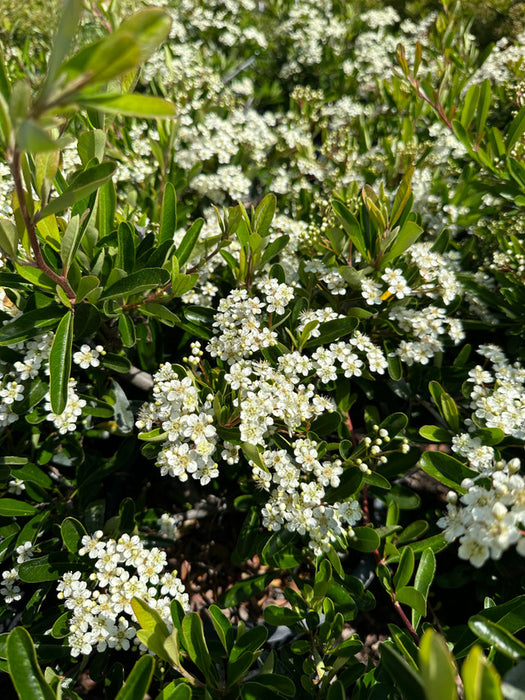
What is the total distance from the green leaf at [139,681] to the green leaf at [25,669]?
15cm

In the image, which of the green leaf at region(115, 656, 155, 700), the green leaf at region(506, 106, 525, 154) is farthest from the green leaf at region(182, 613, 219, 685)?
the green leaf at region(506, 106, 525, 154)

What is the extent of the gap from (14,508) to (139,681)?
89cm

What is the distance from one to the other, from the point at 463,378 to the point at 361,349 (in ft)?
1.86

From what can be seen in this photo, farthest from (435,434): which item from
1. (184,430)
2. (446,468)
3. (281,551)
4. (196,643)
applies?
(196,643)

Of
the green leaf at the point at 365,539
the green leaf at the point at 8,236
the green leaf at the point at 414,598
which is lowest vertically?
the green leaf at the point at 365,539

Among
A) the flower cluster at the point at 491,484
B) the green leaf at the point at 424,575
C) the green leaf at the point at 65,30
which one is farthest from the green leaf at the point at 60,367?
the green leaf at the point at 424,575

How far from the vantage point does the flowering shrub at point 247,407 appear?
108cm

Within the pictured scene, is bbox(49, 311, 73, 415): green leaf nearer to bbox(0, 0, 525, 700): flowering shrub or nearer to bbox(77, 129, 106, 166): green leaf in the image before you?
bbox(0, 0, 525, 700): flowering shrub

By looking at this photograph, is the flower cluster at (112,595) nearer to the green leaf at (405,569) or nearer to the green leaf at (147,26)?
the green leaf at (405,569)

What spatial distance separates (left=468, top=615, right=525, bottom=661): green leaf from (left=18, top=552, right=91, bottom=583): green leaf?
122cm

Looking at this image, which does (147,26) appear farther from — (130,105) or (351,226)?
(351,226)

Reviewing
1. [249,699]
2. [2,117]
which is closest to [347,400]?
[249,699]

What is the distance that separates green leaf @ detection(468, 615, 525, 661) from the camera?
906mm

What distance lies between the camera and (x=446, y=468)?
1.48m
